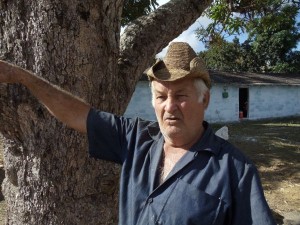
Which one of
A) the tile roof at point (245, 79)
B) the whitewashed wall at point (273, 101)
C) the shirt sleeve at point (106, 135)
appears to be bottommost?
the whitewashed wall at point (273, 101)

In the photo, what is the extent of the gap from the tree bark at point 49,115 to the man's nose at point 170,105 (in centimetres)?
67

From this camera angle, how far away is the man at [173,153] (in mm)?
1865

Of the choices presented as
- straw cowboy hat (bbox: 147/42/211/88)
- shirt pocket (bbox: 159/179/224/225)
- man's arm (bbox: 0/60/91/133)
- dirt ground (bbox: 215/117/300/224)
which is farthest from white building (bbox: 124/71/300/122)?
shirt pocket (bbox: 159/179/224/225)

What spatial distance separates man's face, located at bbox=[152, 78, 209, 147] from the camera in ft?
6.71

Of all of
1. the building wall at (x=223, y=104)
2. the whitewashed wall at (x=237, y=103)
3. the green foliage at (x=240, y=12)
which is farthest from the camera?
the building wall at (x=223, y=104)

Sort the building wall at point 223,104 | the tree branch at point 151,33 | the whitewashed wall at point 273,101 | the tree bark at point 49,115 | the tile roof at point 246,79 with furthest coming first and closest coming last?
the whitewashed wall at point 273,101 < the tile roof at point 246,79 < the building wall at point 223,104 < the tree branch at point 151,33 < the tree bark at point 49,115

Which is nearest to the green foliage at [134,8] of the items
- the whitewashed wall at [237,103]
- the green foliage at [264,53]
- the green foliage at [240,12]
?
the green foliage at [240,12]

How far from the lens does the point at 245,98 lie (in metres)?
23.8

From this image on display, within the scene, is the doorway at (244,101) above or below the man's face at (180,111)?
below

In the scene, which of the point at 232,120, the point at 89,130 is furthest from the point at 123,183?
the point at 232,120

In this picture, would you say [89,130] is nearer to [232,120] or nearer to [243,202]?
[243,202]

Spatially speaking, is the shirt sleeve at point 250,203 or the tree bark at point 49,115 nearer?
the shirt sleeve at point 250,203

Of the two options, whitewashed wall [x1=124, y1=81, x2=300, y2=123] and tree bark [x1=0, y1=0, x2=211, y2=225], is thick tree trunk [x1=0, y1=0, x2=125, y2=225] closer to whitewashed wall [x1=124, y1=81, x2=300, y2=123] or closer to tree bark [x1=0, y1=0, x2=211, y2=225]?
tree bark [x1=0, y1=0, x2=211, y2=225]

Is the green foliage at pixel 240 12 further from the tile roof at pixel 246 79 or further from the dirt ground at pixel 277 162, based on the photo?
the tile roof at pixel 246 79
